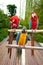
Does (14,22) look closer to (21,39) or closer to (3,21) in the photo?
(21,39)

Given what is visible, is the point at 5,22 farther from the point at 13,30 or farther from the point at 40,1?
the point at 13,30

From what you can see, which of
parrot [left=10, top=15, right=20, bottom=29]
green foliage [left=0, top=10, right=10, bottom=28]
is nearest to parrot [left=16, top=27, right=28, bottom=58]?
parrot [left=10, top=15, right=20, bottom=29]

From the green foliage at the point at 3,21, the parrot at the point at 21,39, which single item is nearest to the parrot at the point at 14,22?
the parrot at the point at 21,39

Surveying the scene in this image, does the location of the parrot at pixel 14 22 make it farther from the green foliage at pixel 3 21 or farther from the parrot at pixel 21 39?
the green foliage at pixel 3 21

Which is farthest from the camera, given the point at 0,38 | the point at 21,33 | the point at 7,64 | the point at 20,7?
the point at 20,7

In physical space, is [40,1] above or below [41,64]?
above

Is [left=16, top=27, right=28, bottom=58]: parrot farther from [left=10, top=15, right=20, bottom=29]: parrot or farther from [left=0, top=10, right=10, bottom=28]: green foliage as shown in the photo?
[left=0, top=10, right=10, bottom=28]: green foliage

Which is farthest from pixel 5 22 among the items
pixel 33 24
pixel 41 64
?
pixel 33 24

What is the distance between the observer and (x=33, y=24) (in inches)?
115

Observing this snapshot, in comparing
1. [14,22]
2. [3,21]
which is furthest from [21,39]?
[3,21]

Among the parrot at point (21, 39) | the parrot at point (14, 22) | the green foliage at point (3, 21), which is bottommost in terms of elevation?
the green foliage at point (3, 21)

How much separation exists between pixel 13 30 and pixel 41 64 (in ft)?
5.46

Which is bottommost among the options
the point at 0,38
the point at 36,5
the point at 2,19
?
the point at 0,38

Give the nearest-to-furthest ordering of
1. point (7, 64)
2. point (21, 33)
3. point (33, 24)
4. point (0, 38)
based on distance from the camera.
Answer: point (21, 33)
point (33, 24)
point (7, 64)
point (0, 38)
